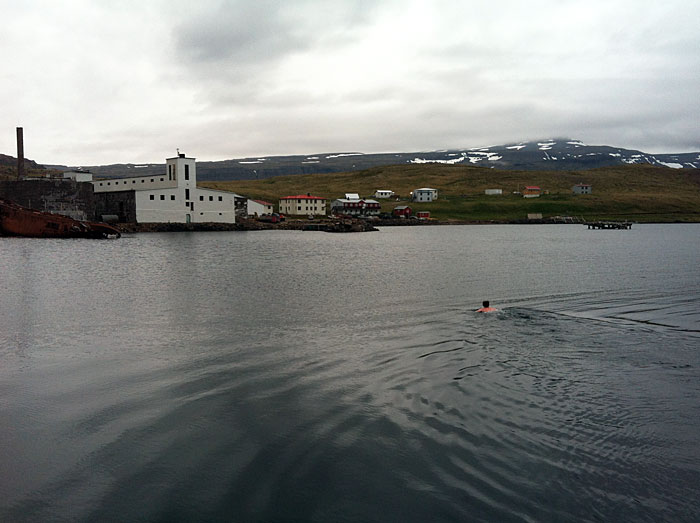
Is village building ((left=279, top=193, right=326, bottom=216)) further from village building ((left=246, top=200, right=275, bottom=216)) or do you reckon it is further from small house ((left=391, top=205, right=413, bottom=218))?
small house ((left=391, top=205, right=413, bottom=218))

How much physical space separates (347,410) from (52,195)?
106 meters

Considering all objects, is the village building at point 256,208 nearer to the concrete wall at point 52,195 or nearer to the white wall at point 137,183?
the white wall at point 137,183

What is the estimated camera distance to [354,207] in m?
170

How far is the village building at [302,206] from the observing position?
533ft

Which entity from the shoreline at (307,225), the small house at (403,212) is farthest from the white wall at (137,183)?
the small house at (403,212)

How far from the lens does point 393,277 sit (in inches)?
1671

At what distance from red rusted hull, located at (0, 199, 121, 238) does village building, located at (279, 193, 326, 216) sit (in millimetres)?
76400

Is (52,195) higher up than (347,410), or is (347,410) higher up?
(52,195)

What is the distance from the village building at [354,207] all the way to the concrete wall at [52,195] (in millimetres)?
77759

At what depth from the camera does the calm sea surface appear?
10.0m

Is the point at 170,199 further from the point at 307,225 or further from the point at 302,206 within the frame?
the point at 302,206

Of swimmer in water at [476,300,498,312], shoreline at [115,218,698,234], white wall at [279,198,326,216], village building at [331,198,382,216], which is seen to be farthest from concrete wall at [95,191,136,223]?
swimmer in water at [476,300,498,312]

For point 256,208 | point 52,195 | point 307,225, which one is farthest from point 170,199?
point 256,208

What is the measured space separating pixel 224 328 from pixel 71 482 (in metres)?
13.4
